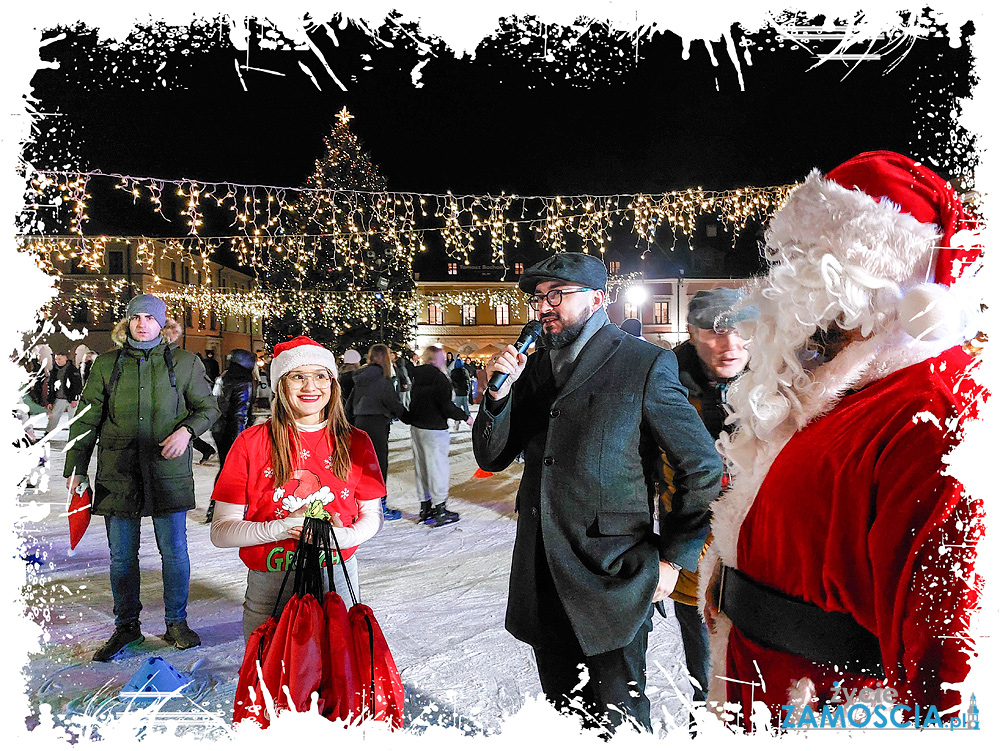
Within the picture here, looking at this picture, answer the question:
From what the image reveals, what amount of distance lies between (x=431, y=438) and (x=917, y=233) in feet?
20.1

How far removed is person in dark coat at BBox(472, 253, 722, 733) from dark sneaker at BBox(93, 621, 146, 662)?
2.64 m

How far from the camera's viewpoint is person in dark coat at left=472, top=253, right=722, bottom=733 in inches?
90.7

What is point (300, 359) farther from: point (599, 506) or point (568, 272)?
point (599, 506)

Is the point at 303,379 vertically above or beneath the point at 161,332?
beneath

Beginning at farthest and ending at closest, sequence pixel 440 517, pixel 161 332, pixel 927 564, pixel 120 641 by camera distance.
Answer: pixel 440 517
pixel 161 332
pixel 120 641
pixel 927 564

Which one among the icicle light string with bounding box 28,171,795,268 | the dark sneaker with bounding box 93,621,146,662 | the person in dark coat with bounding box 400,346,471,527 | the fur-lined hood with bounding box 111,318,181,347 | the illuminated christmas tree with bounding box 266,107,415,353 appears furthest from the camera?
the illuminated christmas tree with bounding box 266,107,415,353

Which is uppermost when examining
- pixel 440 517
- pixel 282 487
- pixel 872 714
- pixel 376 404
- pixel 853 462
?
pixel 853 462

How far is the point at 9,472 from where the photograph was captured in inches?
94.0

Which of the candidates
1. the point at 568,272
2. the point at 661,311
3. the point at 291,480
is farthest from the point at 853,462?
the point at 661,311

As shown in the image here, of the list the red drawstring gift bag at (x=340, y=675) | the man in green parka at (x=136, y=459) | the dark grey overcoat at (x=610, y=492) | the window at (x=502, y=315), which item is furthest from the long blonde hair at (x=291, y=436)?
the window at (x=502, y=315)

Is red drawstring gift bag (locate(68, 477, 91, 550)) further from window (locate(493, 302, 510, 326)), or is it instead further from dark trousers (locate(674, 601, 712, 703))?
window (locate(493, 302, 510, 326))

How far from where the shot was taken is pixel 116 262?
130 ft

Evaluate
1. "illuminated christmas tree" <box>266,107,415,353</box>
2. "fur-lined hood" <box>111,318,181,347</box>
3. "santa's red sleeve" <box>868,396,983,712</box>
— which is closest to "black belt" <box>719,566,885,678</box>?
"santa's red sleeve" <box>868,396,983,712</box>

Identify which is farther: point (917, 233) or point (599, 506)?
point (599, 506)
